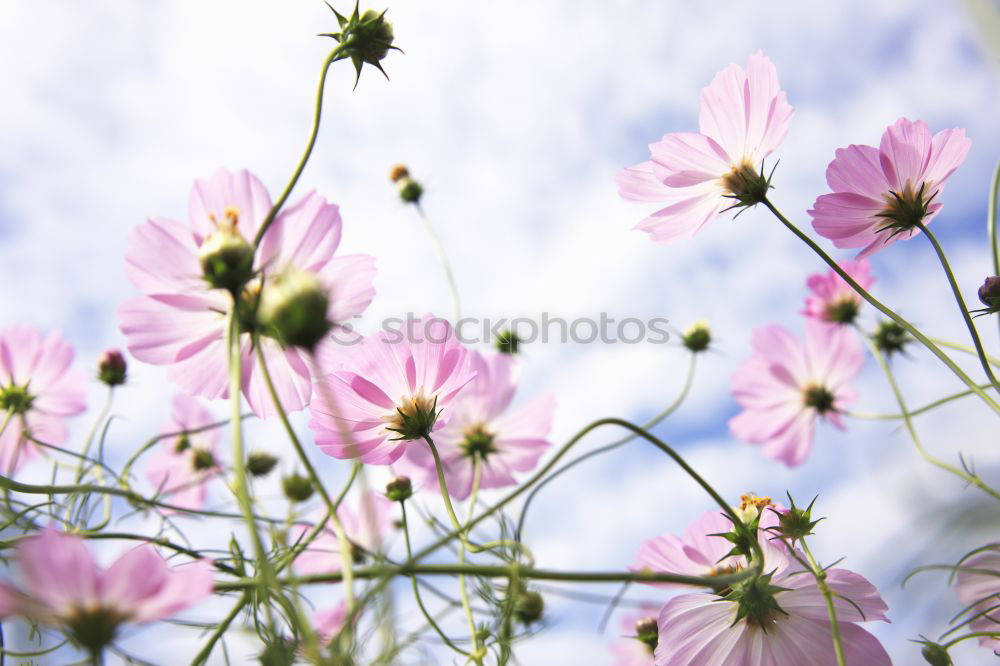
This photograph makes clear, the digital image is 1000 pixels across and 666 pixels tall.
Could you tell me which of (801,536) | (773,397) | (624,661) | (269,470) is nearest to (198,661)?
(801,536)

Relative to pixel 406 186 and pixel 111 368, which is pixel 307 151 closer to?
pixel 111 368

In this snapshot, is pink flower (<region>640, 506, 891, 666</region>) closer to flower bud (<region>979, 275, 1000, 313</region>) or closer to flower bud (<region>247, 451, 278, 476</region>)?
flower bud (<region>979, 275, 1000, 313</region>)

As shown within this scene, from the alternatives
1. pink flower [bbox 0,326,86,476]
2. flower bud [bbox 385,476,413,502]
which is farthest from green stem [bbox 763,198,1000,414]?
pink flower [bbox 0,326,86,476]

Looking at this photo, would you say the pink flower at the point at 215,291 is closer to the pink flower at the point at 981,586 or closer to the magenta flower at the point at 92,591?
the magenta flower at the point at 92,591

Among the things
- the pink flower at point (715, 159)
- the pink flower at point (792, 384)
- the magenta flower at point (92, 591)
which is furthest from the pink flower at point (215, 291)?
the pink flower at point (792, 384)

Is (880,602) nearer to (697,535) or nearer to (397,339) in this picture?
(697,535)
